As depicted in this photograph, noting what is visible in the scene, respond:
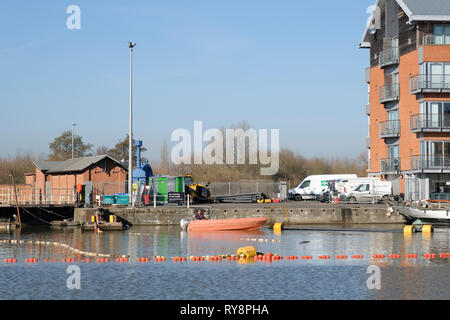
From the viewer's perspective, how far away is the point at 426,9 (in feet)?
227

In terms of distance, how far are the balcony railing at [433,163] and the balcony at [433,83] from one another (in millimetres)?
6452

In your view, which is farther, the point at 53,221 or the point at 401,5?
the point at 401,5

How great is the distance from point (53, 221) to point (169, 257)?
2933 cm

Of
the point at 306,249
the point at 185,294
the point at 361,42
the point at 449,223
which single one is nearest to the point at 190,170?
the point at 361,42

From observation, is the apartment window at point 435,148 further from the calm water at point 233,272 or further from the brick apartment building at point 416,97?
the calm water at point 233,272

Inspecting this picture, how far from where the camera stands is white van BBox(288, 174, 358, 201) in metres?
82.5

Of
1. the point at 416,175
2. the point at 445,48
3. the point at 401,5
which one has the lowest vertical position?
the point at 416,175

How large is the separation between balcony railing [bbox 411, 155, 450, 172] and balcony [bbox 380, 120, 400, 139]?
17.6 feet

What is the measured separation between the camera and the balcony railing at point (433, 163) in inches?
2673

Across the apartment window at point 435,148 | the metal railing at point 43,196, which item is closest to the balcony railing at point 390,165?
the apartment window at point 435,148
